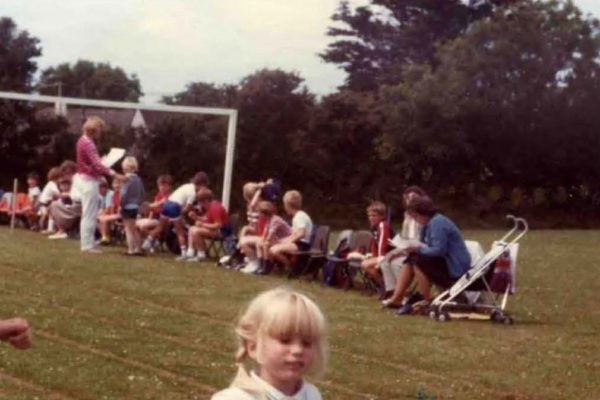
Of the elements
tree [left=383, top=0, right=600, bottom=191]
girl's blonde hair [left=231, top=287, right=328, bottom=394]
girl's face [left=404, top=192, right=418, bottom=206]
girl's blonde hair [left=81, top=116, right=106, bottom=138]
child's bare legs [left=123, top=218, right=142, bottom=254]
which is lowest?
child's bare legs [left=123, top=218, right=142, bottom=254]

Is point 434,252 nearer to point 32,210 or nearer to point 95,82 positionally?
point 32,210

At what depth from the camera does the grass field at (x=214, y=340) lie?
9.30 metres

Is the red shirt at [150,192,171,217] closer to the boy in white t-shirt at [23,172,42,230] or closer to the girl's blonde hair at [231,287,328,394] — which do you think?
the boy in white t-shirt at [23,172,42,230]

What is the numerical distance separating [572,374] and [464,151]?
137ft

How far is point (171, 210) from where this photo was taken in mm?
20594

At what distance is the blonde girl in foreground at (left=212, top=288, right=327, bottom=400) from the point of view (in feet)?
12.6

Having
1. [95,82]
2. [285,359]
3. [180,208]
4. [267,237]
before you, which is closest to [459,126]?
[180,208]

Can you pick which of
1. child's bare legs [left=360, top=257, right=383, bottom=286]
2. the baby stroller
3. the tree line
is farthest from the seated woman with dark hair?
the tree line

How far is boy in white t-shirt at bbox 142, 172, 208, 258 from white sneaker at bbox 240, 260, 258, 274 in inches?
72.9

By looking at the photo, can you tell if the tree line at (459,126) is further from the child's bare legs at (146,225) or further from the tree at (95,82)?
the tree at (95,82)

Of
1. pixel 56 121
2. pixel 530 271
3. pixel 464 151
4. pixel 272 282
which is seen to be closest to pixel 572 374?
pixel 272 282

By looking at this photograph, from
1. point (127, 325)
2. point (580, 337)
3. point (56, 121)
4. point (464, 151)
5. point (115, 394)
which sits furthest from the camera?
point (464, 151)

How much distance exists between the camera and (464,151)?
171ft

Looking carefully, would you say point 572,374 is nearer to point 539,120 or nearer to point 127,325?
point 127,325
